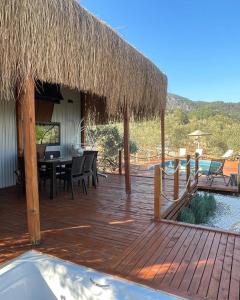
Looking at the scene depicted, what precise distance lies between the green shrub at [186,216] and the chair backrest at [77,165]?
234 cm

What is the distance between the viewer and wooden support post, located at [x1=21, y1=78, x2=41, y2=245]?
3080mm

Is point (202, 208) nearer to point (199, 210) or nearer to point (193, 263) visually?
point (199, 210)

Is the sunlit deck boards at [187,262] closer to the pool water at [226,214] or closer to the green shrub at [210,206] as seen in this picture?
the pool water at [226,214]

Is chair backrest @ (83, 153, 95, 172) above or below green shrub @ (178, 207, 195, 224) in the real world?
above

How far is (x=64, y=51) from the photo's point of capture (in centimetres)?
337

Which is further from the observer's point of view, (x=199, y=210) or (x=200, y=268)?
(x=199, y=210)

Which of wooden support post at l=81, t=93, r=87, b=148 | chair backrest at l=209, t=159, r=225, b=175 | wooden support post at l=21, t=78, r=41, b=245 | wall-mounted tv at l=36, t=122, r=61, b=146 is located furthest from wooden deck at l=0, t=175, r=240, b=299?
wooden support post at l=81, t=93, r=87, b=148

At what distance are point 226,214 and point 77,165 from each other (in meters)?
A: 3.61

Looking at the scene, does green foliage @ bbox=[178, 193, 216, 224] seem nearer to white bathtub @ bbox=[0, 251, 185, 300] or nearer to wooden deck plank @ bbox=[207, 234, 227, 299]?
wooden deck plank @ bbox=[207, 234, 227, 299]

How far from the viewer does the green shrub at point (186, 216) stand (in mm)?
5055

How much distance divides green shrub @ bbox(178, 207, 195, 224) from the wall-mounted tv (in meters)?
4.29

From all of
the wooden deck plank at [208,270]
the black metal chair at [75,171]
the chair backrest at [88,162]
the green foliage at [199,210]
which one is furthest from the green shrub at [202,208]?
the black metal chair at [75,171]

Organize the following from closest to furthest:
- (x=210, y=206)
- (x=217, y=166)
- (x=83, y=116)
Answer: (x=210, y=206), (x=217, y=166), (x=83, y=116)

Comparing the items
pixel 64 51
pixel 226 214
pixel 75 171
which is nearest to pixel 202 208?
pixel 226 214
